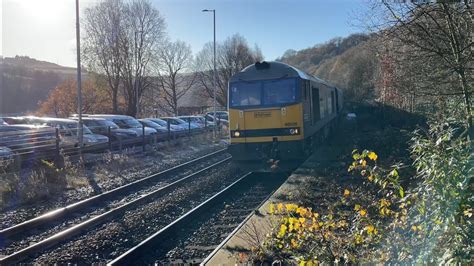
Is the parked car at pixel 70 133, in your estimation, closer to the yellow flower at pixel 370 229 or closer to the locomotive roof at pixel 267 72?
the locomotive roof at pixel 267 72

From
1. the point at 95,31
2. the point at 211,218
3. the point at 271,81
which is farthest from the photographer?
the point at 95,31

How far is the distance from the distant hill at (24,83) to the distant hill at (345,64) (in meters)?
38.3

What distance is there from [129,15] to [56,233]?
126 feet

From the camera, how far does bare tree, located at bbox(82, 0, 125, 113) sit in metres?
41.1

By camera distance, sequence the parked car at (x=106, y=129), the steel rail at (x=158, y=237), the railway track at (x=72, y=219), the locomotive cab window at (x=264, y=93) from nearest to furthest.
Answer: the steel rail at (x=158, y=237)
the railway track at (x=72, y=219)
the locomotive cab window at (x=264, y=93)
the parked car at (x=106, y=129)

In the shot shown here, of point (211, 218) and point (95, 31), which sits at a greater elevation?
point (95, 31)

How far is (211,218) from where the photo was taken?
8633 millimetres

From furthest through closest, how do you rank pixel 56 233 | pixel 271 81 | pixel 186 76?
1. pixel 186 76
2. pixel 271 81
3. pixel 56 233

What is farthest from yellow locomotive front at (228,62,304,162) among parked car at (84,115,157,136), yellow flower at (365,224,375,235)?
parked car at (84,115,157,136)

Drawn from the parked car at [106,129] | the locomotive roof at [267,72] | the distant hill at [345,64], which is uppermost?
the distant hill at [345,64]

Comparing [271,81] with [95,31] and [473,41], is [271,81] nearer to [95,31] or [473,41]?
[473,41]

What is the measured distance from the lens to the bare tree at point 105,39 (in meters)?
41.1

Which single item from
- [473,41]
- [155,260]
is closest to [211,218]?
[155,260]

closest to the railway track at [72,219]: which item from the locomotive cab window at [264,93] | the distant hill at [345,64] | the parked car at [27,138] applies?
the locomotive cab window at [264,93]
